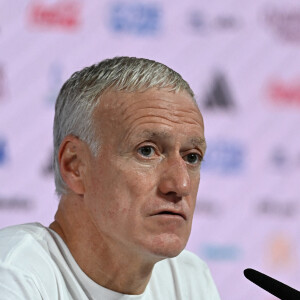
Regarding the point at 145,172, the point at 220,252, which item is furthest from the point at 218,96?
the point at 145,172

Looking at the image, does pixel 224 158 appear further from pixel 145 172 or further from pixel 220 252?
pixel 145 172

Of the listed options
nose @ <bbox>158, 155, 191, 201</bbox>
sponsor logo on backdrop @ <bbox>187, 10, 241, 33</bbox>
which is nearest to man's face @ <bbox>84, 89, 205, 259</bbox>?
nose @ <bbox>158, 155, 191, 201</bbox>

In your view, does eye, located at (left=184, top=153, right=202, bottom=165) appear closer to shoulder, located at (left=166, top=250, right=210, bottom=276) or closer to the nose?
the nose

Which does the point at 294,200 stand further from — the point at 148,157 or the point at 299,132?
the point at 148,157

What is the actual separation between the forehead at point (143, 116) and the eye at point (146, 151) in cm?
3

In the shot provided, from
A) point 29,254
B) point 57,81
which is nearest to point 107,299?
point 29,254

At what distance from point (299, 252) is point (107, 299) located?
1.93m

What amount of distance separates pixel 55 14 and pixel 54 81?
1.02 feet

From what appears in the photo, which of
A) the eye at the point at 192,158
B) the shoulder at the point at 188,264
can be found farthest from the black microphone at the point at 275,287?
the shoulder at the point at 188,264

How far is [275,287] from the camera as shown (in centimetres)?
146

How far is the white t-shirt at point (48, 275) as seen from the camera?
1.47 meters

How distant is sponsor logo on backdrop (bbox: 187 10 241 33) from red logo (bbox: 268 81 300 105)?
14.0 inches

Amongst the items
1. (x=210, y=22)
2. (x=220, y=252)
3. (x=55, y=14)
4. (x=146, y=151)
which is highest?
(x=210, y=22)

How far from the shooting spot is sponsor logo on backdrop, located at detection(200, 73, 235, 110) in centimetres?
327
